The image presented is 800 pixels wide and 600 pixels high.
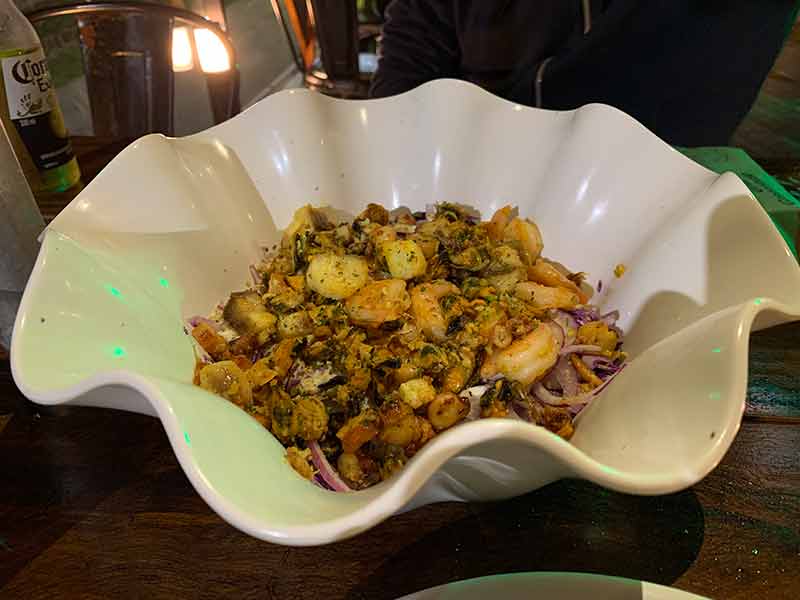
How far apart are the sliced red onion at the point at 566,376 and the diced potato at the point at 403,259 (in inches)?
8.7

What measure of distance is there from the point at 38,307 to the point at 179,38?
2627mm

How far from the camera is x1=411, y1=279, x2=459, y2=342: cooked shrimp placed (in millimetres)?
729

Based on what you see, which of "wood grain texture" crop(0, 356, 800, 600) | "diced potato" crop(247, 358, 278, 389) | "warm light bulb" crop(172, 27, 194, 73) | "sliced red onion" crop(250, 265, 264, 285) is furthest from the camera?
"warm light bulb" crop(172, 27, 194, 73)

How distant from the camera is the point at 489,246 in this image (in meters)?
0.85

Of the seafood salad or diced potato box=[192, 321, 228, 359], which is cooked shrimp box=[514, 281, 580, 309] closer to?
the seafood salad

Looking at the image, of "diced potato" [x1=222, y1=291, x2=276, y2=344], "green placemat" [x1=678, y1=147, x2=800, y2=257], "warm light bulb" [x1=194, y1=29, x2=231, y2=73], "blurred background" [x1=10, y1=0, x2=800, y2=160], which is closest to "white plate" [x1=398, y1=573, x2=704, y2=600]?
"diced potato" [x1=222, y1=291, x2=276, y2=344]

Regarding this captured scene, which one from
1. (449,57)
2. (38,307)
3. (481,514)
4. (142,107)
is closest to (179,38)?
(142,107)

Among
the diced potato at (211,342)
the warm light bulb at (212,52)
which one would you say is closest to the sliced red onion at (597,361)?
the diced potato at (211,342)

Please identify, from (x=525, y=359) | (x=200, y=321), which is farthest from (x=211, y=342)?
(x=525, y=359)

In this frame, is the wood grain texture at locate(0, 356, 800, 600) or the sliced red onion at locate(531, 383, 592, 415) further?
the sliced red onion at locate(531, 383, 592, 415)

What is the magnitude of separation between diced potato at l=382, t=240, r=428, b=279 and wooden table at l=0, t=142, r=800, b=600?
12.2 inches

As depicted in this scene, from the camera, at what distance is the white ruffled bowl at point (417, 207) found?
44 cm

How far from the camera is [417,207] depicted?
3.47 feet

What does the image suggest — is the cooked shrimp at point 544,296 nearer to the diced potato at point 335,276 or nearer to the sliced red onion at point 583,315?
the sliced red onion at point 583,315
